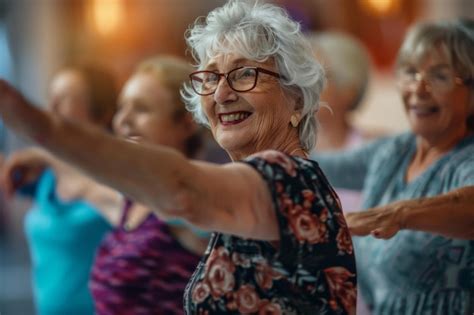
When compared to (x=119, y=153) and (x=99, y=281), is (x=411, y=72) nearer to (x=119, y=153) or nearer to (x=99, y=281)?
(x=99, y=281)

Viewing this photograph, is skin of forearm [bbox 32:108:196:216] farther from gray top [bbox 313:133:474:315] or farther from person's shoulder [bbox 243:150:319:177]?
gray top [bbox 313:133:474:315]

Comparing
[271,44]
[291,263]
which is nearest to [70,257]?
[271,44]

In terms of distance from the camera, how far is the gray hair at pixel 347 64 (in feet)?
13.9

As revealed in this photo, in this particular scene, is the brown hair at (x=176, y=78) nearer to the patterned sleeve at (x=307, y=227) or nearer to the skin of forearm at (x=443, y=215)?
the skin of forearm at (x=443, y=215)

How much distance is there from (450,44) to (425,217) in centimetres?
59

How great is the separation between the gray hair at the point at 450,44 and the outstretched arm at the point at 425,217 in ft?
1.50

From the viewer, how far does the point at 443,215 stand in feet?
7.47

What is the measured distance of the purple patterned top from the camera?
2805 mm

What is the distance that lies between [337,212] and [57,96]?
7.47 feet

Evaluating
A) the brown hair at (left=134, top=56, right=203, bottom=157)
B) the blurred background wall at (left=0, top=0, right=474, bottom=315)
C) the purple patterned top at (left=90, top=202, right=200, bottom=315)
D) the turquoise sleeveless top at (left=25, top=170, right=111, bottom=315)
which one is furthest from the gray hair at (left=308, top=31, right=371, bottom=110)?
the blurred background wall at (left=0, top=0, right=474, bottom=315)

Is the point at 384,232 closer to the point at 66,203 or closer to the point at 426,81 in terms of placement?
the point at 426,81

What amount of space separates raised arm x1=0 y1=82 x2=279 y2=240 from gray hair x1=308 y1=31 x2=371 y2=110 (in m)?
2.62

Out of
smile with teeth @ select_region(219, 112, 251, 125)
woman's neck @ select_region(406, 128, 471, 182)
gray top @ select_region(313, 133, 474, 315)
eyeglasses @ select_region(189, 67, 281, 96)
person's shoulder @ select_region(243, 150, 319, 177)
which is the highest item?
eyeglasses @ select_region(189, 67, 281, 96)

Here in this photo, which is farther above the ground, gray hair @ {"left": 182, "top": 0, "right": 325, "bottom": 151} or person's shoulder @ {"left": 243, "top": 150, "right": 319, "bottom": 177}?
gray hair @ {"left": 182, "top": 0, "right": 325, "bottom": 151}
